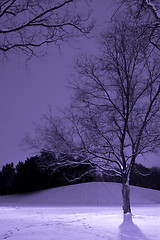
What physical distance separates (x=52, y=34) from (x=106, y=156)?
7088 millimetres

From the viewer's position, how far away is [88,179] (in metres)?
50.4

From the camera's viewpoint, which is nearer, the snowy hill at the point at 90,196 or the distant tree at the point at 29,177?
the snowy hill at the point at 90,196

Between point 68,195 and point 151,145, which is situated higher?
point 151,145

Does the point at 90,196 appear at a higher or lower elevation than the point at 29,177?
lower

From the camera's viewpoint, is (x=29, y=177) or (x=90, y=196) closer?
(x=90, y=196)

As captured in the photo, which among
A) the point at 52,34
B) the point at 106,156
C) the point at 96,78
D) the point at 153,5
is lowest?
the point at 106,156

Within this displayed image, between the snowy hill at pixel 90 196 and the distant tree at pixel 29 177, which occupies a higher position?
the distant tree at pixel 29 177

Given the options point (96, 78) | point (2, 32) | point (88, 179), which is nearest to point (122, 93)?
point (96, 78)

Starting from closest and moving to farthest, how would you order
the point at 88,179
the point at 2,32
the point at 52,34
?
the point at 2,32 < the point at 52,34 < the point at 88,179

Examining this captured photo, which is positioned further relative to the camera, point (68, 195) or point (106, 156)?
point (68, 195)

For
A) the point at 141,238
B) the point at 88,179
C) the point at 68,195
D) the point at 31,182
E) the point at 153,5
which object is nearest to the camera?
the point at 153,5

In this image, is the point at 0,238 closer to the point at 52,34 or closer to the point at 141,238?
the point at 141,238

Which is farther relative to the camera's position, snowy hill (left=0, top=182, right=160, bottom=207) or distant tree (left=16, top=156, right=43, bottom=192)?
distant tree (left=16, top=156, right=43, bottom=192)

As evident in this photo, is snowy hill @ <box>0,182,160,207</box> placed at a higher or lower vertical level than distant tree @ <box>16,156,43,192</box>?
lower
